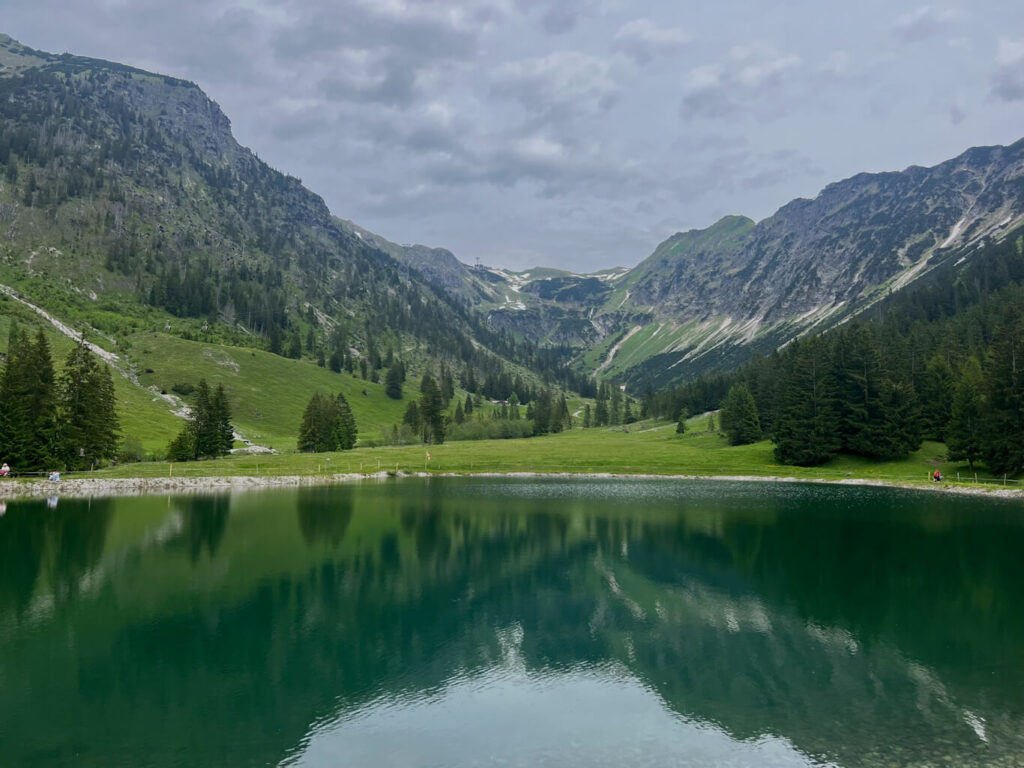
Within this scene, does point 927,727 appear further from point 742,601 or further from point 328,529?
point 328,529

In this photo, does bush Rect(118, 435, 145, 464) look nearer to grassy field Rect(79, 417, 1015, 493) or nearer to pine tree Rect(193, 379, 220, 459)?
grassy field Rect(79, 417, 1015, 493)

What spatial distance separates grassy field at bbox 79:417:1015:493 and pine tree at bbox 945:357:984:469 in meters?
3.26

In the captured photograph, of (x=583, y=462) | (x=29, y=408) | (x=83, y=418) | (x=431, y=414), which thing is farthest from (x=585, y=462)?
(x=29, y=408)

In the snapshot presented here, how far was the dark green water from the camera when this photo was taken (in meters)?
17.1

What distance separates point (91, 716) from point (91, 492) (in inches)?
2629

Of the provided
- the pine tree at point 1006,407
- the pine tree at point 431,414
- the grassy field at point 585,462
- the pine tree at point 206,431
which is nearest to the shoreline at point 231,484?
the grassy field at point 585,462

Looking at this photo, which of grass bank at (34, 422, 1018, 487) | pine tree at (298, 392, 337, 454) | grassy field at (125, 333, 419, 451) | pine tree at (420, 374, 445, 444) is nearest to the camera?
grass bank at (34, 422, 1018, 487)

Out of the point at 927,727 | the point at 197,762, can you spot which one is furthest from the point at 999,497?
the point at 197,762

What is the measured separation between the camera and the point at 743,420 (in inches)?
5044

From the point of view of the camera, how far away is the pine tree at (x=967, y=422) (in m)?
83.4

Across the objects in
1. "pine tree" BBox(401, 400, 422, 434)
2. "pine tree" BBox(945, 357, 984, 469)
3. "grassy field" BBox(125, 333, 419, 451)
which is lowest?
"pine tree" BBox(945, 357, 984, 469)

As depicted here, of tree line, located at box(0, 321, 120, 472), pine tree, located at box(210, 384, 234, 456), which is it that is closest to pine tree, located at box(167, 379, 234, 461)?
pine tree, located at box(210, 384, 234, 456)

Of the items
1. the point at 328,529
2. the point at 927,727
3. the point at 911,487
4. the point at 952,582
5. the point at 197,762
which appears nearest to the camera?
the point at 197,762

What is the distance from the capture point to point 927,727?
1777 cm
